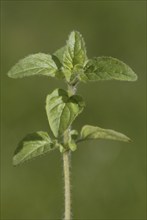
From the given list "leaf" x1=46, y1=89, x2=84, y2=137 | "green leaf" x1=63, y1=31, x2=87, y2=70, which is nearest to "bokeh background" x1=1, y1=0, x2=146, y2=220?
"green leaf" x1=63, y1=31, x2=87, y2=70

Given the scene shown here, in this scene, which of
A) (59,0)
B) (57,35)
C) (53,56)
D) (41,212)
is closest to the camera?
(53,56)

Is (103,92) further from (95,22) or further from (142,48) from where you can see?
(95,22)

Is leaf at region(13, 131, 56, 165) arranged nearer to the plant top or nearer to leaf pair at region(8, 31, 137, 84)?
the plant top

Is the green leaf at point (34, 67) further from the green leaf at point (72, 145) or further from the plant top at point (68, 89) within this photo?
the green leaf at point (72, 145)

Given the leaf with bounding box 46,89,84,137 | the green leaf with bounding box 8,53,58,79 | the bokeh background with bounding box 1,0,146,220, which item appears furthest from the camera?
the bokeh background with bounding box 1,0,146,220

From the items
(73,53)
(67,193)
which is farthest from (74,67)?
(67,193)

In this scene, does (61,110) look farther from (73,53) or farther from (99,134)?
(73,53)

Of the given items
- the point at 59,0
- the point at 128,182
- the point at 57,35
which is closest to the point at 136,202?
the point at 128,182
